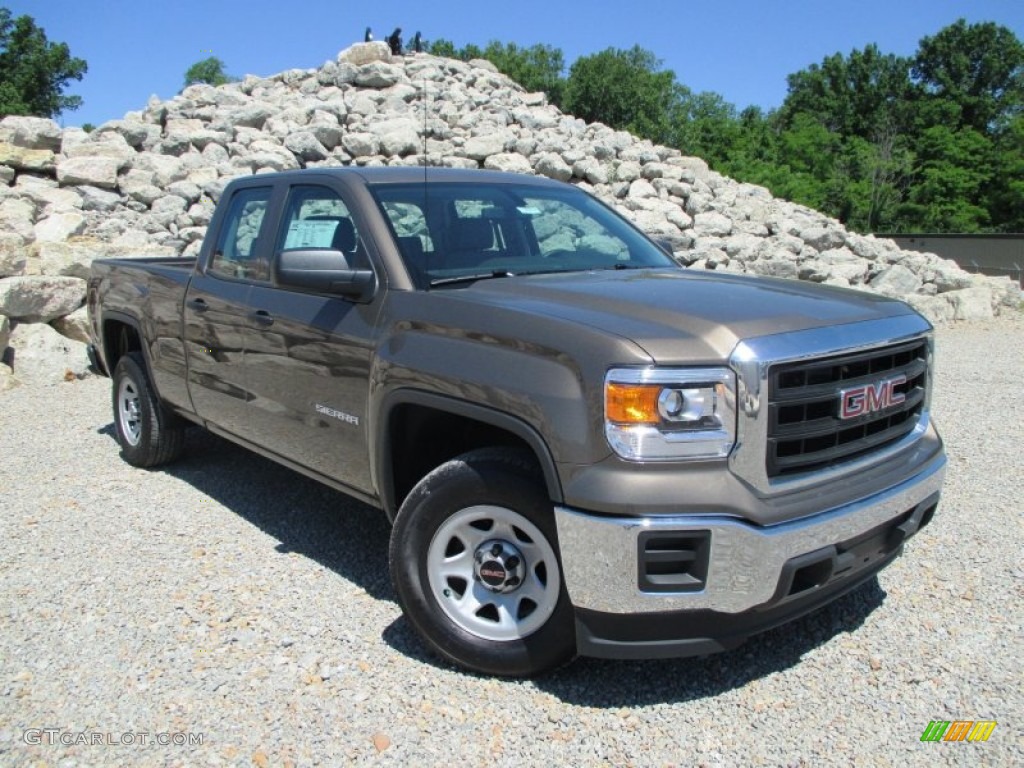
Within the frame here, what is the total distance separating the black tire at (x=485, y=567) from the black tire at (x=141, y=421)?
3143mm

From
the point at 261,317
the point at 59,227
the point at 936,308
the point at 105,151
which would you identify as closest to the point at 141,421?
the point at 261,317

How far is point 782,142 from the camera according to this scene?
50.7 m

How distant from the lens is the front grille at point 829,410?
2.89 metres

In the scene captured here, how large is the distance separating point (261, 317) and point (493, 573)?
198 centimetres

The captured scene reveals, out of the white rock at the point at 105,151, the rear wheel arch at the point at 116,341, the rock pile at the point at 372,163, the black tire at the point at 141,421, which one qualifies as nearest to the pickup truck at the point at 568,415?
the black tire at the point at 141,421

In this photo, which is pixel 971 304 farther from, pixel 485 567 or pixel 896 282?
pixel 485 567

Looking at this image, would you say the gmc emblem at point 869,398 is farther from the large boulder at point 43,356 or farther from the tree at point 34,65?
the tree at point 34,65

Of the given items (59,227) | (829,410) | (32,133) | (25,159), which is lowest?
(829,410)

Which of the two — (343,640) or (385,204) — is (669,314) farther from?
(343,640)

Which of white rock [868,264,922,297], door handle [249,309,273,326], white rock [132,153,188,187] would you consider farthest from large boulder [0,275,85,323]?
white rock [868,264,922,297]

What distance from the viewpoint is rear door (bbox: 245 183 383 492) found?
3.77m

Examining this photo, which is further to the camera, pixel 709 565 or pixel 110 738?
pixel 110 738

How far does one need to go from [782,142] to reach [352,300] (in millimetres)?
51629

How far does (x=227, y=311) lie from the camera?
4.71m
